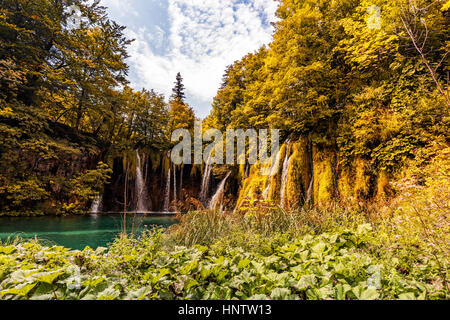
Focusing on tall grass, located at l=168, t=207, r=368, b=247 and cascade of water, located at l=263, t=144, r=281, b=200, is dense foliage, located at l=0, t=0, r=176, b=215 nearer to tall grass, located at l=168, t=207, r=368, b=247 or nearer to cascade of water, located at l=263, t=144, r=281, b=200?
tall grass, located at l=168, t=207, r=368, b=247

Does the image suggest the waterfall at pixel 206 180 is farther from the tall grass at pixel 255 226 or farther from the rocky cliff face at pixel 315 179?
the tall grass at pixel 255 226

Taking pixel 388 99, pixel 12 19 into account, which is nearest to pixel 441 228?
pixel 388 99

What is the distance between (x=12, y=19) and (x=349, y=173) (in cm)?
1647

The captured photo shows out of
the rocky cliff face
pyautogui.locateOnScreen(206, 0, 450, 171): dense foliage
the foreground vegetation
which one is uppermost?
pyautogui.locateOnScreen(206, 0, 450, 171): dense foliage

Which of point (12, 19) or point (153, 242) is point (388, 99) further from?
point (12, 19)

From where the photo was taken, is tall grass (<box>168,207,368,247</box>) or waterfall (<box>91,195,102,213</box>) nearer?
tall grass (<box>168,207,368,247</box>)

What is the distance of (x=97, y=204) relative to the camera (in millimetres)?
12695

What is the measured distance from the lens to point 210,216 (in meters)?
4.62

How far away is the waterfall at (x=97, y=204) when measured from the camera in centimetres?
1244

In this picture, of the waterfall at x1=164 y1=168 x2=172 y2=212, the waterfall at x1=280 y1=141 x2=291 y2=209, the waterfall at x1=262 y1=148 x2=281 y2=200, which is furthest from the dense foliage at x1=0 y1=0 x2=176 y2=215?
the waterfall at x1=280 y1=141 x2=291 y2=209

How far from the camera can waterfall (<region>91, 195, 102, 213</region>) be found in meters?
12.4

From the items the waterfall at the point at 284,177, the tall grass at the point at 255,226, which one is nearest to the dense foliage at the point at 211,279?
the tall grass at the point at 255,226

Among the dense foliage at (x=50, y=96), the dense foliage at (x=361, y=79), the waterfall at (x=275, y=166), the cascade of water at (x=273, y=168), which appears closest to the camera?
the dense foliage at (x=361, y=79)

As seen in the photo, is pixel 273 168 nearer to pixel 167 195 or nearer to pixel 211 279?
pixel 211 279
